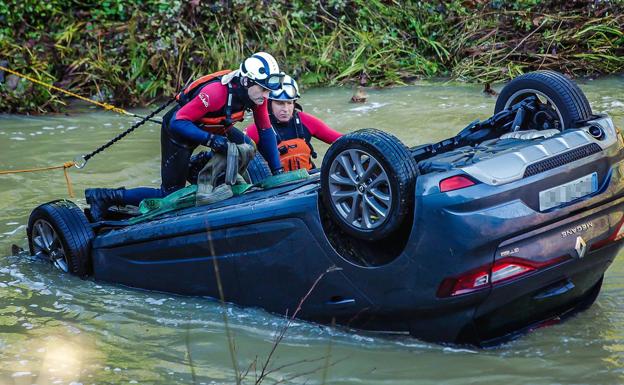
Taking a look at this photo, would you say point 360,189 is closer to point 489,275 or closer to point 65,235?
point 489,275

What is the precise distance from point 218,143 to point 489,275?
2430 mm

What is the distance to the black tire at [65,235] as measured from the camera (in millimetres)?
6707

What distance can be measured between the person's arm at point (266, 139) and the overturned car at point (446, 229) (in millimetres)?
1323

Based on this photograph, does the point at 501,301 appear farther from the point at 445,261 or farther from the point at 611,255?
the point at 611,255

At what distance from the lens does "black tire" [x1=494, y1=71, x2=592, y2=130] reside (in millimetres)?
5316

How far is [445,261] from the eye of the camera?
4613 mm

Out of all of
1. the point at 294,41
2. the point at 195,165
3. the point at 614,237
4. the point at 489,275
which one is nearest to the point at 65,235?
the point at 195,165

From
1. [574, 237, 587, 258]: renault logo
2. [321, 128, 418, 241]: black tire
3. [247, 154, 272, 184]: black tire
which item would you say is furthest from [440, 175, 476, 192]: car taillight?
[247, 154, 272, 184]: black tire

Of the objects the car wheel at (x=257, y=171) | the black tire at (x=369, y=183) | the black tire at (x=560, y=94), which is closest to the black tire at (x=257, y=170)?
the car wheel at (x=257, y=171)

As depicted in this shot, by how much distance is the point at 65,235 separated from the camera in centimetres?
670

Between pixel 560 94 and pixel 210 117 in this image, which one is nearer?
pixel 560 94

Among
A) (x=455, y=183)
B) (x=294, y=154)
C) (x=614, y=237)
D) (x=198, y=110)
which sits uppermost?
(x=198, y=110)

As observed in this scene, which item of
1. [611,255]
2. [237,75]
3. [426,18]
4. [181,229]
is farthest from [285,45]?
[611,255]

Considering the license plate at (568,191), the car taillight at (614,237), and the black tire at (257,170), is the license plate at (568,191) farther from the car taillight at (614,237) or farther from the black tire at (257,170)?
the black tire at (257,170)
